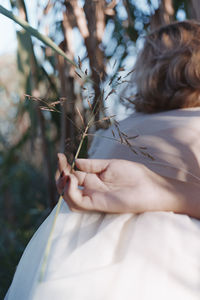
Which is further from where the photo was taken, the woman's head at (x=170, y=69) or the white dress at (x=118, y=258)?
the woman's head at (x=170, y=69)

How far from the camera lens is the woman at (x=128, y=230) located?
0.42 m

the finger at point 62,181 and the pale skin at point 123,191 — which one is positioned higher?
the finger at point 62,181

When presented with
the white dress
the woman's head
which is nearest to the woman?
the white dress

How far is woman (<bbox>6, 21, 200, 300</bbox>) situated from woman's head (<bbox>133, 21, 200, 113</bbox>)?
26 centimetres

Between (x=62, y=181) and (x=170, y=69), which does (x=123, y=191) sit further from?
(x=170, y=69)

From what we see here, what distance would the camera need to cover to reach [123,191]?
19.6 inches

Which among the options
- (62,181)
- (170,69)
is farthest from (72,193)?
(170,69)

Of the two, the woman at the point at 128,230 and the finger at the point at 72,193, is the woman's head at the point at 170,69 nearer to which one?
the woman at the point at 128,230

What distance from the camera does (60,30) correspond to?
1332 mm

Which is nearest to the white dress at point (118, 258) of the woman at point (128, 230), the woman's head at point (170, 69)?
the woman at point (128, 230)

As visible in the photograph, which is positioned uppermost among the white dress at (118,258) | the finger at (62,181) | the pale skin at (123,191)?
the finger at (62,181)

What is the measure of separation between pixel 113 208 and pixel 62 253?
10cm

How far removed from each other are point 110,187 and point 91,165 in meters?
0.05

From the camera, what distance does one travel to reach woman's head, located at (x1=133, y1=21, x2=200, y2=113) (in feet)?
3.01
